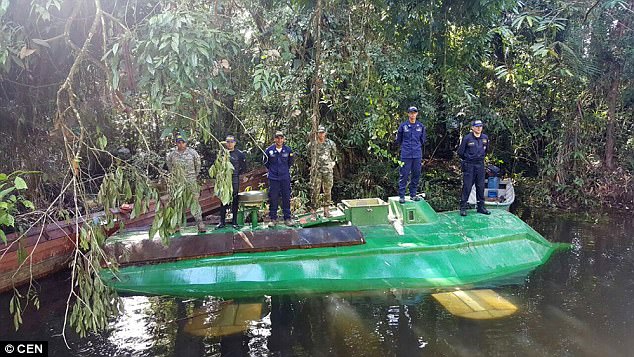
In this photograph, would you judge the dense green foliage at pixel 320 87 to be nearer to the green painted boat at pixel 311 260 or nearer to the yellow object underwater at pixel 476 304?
the green painted boat at pixel 311 260

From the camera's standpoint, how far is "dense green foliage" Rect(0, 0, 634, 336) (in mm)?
3199

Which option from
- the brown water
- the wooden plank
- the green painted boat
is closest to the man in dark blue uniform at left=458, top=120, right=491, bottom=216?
the green painted boat

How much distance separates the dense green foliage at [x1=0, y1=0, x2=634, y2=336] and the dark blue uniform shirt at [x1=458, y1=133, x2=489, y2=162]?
919 mm

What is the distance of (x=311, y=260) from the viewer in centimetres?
616

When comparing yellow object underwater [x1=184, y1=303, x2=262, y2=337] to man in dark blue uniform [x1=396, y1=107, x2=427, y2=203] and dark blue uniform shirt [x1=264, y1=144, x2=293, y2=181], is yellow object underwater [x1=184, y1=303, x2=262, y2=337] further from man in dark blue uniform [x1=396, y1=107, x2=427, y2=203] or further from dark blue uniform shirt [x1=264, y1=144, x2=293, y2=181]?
man in dark blue uniform [x1=396, y1=107, x2=427, y2=203]

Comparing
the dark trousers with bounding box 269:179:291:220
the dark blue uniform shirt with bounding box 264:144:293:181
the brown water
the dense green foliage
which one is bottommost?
the brown water

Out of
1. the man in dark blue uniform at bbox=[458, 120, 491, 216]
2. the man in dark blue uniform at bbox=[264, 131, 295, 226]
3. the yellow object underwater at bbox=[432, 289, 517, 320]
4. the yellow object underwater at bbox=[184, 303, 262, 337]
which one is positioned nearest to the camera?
the yellow object underwater at bbox=[184, 303, 262, 337]

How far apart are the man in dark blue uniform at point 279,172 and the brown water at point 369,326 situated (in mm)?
1618

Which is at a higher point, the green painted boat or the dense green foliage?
the dense green foliage

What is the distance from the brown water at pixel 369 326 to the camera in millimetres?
4582

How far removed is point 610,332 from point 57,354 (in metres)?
5.58

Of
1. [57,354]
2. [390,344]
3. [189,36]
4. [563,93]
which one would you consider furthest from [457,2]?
[563,93]

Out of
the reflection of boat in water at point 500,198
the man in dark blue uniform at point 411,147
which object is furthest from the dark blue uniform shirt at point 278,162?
the reflection of boat in water at point 500,198
